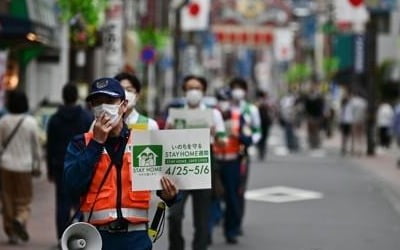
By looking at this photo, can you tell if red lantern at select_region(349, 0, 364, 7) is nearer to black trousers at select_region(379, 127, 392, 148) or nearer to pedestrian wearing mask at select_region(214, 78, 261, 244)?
black trousers at select_region(379, 127, 392, 148)

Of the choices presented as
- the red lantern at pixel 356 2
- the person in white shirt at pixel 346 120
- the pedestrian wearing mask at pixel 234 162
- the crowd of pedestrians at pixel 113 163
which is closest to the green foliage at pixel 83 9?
the crowd of pedestrians at pixel 113 163

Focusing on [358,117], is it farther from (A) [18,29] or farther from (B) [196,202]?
(B) [196,202]

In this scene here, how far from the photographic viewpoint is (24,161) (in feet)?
45.1

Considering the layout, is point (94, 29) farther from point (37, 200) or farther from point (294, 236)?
point (294, 236)

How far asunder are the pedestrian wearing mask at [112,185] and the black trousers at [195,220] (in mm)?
4513

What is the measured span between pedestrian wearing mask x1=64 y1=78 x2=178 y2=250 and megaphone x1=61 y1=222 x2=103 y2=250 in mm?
152

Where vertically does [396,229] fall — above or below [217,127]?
below

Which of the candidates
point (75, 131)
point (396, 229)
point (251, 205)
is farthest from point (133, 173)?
point (251, 205)

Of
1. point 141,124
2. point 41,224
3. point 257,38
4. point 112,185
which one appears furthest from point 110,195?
point 257,38

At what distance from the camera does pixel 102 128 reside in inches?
261

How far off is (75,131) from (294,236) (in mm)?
3472

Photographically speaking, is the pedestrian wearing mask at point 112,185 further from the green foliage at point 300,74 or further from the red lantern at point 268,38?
the green foliage at point 300,74

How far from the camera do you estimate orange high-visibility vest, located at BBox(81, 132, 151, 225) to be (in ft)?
22.6

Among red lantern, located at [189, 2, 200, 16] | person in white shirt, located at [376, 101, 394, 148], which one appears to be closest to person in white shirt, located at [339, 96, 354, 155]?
person in white shirt, located at [376, 101, 394, 148]
